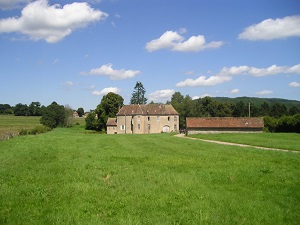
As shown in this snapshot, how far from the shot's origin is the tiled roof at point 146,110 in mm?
84175

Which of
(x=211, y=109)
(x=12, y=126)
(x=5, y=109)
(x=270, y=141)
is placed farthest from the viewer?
(x=5, y=109)

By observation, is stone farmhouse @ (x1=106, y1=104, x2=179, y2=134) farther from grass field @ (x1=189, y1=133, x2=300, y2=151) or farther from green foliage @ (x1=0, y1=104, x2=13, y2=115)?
green foliage @ (x1=0, y1=104, x2=13, y2=115)

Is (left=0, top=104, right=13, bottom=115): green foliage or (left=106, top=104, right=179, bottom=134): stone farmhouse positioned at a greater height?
(left=0, top=104, right=13, bottom=115): green foliage

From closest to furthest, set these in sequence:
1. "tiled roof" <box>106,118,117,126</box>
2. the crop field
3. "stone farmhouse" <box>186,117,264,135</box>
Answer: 1. the crop field
2. "stone farmhouse" <box>186,117,264,135</box>
3. "tiled roof" <box>106,118,117,126</box>

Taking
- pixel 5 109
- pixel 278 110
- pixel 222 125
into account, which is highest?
pixel 5 109

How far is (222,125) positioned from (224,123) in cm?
80

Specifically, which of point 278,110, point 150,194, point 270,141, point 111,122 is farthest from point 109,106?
point 150,194

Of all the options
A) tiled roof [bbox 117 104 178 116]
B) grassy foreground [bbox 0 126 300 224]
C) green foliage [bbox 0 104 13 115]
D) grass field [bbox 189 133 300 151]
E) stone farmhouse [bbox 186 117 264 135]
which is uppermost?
green foliage [bbox 0 104 13 115]

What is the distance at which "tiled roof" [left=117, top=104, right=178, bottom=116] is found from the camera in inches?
3314

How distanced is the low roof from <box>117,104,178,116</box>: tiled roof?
73.0 feet

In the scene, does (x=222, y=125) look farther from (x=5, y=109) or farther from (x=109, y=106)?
(x=5, y=109)

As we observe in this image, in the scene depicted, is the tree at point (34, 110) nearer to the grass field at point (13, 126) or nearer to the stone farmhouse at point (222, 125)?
the grass field at point (13, 126)

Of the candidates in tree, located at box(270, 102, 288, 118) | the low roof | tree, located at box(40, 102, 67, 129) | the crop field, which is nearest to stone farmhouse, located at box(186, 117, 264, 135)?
the low roof

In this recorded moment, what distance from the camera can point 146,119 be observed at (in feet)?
275
